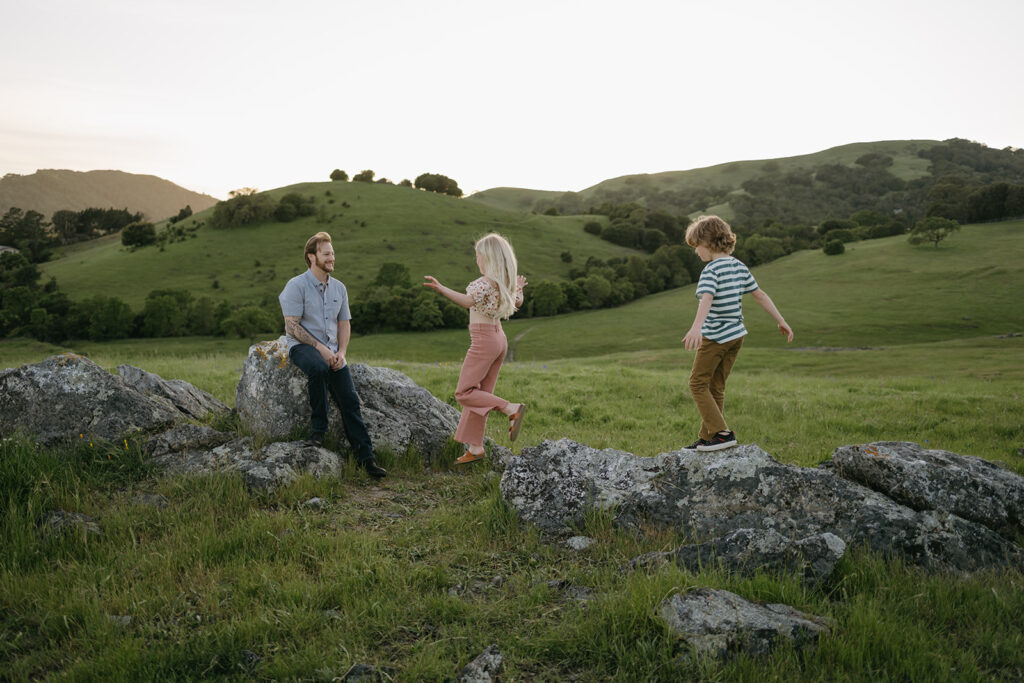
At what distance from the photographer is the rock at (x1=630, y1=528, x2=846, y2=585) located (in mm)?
4199

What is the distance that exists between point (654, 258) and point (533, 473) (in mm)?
109390

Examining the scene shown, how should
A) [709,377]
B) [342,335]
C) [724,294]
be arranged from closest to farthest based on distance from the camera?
[724,294]
[709,377]
[342,335]

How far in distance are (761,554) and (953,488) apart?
7.27 feet

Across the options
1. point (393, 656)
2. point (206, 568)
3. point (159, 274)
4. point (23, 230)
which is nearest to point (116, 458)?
point (206, 568)

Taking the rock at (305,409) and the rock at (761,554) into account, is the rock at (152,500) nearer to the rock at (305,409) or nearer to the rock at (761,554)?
the rock at (305,409)

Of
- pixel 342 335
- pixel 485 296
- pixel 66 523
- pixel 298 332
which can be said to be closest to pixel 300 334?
pixel 298 332

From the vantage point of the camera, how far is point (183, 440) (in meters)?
7.40

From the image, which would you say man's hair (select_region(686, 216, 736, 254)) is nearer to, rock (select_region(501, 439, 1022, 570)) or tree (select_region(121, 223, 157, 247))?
rock (select_region(501, 439, 1022, 570))

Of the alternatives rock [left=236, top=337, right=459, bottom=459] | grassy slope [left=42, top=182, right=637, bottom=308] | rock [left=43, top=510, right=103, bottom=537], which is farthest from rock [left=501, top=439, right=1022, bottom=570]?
grassy slope [left=42, top=182, right=637, bottom=308]

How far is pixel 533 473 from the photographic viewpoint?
604 centimetres

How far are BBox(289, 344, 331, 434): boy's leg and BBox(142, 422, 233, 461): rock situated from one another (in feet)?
4.40

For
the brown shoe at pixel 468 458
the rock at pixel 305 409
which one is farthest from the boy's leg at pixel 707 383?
the rock at pixel 305 409

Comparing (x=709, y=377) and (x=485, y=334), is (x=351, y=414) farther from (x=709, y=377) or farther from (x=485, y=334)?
(x=709, y=377)

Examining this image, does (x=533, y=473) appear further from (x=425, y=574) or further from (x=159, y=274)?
(x=159, y=274)
